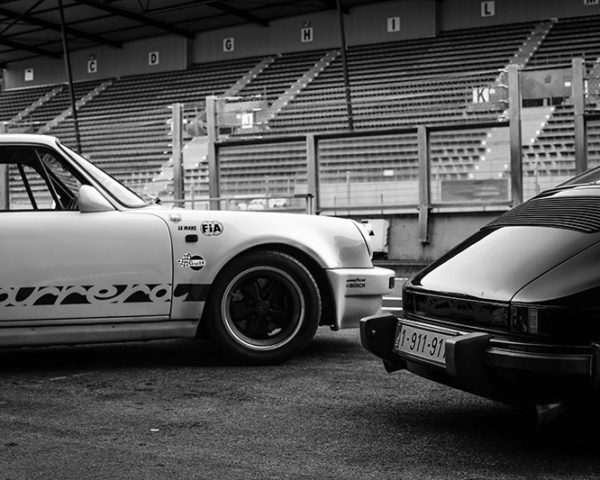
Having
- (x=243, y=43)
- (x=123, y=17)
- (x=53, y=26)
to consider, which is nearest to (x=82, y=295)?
(x=123, y=17)

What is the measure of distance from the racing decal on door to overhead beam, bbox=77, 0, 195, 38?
2705 cm

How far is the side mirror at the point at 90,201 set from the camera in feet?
18.1

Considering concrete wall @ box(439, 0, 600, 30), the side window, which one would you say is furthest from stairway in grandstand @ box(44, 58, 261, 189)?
concrete wall @ box(439, 0, 600, 30)

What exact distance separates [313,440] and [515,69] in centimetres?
1171

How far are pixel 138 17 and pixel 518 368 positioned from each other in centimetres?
3157

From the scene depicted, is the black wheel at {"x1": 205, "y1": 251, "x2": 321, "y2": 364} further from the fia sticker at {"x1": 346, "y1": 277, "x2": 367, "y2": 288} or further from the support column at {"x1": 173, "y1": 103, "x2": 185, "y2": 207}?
the support column at {"x1": 173, "y1": 103, "x2": 185, "y2": 207}

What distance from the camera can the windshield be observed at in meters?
5.71

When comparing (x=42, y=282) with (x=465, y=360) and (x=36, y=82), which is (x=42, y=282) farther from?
(x=36, y=82)

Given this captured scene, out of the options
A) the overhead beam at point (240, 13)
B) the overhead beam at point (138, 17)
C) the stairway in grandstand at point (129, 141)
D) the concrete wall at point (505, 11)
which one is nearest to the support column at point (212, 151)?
the stairway in grandstand at point (129, 141)

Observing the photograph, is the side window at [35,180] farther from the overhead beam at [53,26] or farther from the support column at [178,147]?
the overhead beam at [53,26]

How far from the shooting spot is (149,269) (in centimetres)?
552

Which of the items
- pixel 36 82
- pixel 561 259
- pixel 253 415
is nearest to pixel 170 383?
pixel 253 415

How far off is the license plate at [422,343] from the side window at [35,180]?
8.19 ft

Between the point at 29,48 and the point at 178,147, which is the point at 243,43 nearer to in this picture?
the point at 29,48
